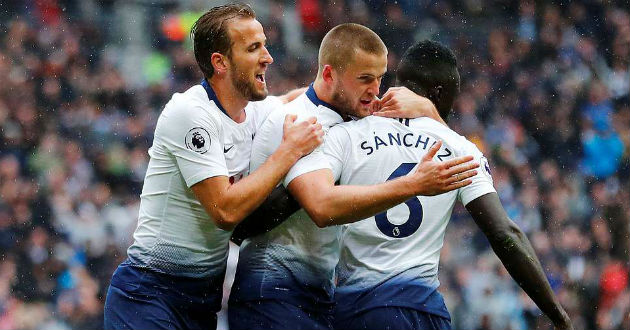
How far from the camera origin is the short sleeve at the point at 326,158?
4387 mm

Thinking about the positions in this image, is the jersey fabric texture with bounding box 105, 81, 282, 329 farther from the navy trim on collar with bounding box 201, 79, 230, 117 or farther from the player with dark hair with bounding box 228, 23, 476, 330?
the player with dark hair with bounding box 228, 23, 476, 330

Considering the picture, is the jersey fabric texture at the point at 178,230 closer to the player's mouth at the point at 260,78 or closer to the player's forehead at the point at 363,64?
the player's mouth at the point at 260,78

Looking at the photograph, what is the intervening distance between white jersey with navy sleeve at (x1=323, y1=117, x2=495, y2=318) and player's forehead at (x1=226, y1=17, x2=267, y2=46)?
1.99 ft

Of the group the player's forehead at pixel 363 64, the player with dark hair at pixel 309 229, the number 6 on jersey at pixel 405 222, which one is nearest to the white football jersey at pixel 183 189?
the player with dark hair at pixel 309 229

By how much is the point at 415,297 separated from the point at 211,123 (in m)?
1.24

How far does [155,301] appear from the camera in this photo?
4566mm

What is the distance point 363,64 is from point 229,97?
66 centimetres

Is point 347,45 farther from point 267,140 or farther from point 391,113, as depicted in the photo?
point 267,140

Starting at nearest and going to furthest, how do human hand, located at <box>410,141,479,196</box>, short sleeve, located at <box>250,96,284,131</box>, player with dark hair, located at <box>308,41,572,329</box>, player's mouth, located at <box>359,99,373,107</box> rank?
human hand, located at <box>410,141,479,196</box> → player with dark hair, located at <box>308,41,572,329</box> → player's mouth, located at <box>359,99,373,107</box> → short sleeve, located at <box>250,96,284,131</box>

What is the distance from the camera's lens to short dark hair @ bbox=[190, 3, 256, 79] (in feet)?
15.4

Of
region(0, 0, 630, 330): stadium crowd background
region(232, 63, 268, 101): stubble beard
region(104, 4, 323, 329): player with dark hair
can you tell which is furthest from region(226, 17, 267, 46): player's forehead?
region(0, 0, 630, 330): stadium crowd background

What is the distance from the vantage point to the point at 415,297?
14.5 ft

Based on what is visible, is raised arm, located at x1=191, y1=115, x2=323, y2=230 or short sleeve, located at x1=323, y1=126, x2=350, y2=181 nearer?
raised arm, located at x1=191, y1=115, x2=323, y2=230

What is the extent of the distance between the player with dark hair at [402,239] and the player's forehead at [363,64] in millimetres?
249
